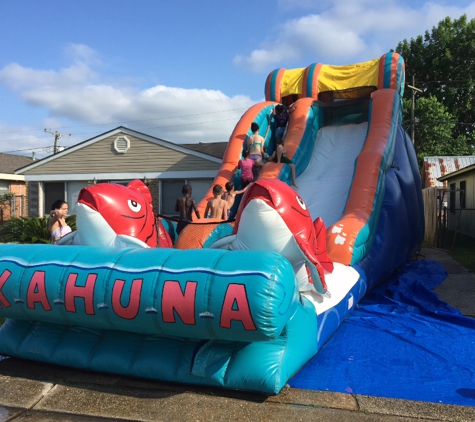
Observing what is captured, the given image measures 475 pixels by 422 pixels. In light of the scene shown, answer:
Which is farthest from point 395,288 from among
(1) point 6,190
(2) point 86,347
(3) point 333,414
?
(1) point 6,190

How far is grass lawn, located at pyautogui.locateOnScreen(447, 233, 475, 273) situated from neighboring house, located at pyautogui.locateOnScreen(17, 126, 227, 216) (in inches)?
249

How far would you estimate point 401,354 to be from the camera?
404 centimetres

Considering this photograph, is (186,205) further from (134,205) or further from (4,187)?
(4,187)

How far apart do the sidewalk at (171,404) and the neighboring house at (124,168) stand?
9500mm

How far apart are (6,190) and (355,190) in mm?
15135

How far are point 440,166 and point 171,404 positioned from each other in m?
20.8

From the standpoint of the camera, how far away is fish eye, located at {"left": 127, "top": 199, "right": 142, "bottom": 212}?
4494mm

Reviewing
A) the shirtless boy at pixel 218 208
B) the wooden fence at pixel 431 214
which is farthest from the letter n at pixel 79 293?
the wooden fence at pixel 431 214

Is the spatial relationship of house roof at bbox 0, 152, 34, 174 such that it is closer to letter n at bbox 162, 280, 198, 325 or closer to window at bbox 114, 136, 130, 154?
window at bbox 114, 136, 130, 154

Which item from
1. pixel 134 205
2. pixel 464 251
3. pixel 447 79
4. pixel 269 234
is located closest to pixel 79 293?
pixel 134 205

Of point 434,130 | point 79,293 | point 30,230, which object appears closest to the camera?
point 79,293

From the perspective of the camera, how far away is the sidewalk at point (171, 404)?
2973 mm

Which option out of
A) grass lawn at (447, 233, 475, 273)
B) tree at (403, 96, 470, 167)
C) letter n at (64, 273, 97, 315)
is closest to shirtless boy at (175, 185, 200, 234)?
letter n at (64, 273, 97, 315)

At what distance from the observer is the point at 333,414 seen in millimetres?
2982
